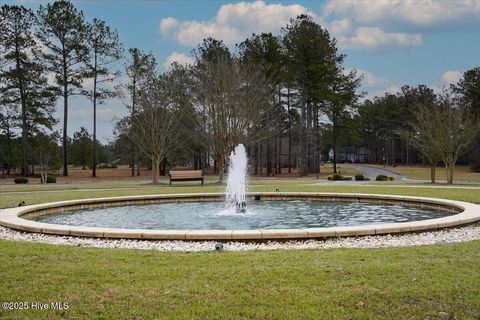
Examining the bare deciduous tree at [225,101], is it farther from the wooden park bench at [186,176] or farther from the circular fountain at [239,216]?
the circular fountain at [239,216]

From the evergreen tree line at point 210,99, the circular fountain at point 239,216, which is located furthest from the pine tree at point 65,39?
the circular fountain at point 239,216

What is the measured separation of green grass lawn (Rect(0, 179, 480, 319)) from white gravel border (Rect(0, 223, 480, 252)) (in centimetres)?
71

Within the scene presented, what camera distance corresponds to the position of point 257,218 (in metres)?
11.7

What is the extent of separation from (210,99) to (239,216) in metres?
21.3

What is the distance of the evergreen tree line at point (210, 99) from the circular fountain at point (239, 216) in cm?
1470

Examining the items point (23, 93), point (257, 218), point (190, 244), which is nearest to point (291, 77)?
point (23, 93)

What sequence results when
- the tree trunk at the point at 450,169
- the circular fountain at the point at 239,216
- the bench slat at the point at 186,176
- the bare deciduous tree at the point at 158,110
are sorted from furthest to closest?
the bare deciduous tree at the point at 158,110 → the tree trunk at the point at 450,169 → the bench slat at the point at 186,176 → the circular fountain at the point at 239,216

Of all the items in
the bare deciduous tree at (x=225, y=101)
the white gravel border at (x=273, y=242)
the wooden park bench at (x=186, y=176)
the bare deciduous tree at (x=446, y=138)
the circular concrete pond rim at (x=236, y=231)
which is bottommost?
the white gravel border at (x=273, y=242)

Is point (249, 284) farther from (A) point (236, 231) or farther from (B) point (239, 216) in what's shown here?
(B) point (239, 216)

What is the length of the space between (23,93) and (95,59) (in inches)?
281

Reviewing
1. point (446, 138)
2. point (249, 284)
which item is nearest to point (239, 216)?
point (249, 284)

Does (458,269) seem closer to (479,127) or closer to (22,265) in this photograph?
(22,265)

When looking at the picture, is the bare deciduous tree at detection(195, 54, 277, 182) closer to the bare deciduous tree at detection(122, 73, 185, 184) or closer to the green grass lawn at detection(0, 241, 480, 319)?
the bare deciduous tree at detection(122, 73, 185, 184)

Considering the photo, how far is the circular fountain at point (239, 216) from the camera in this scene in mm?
8188
